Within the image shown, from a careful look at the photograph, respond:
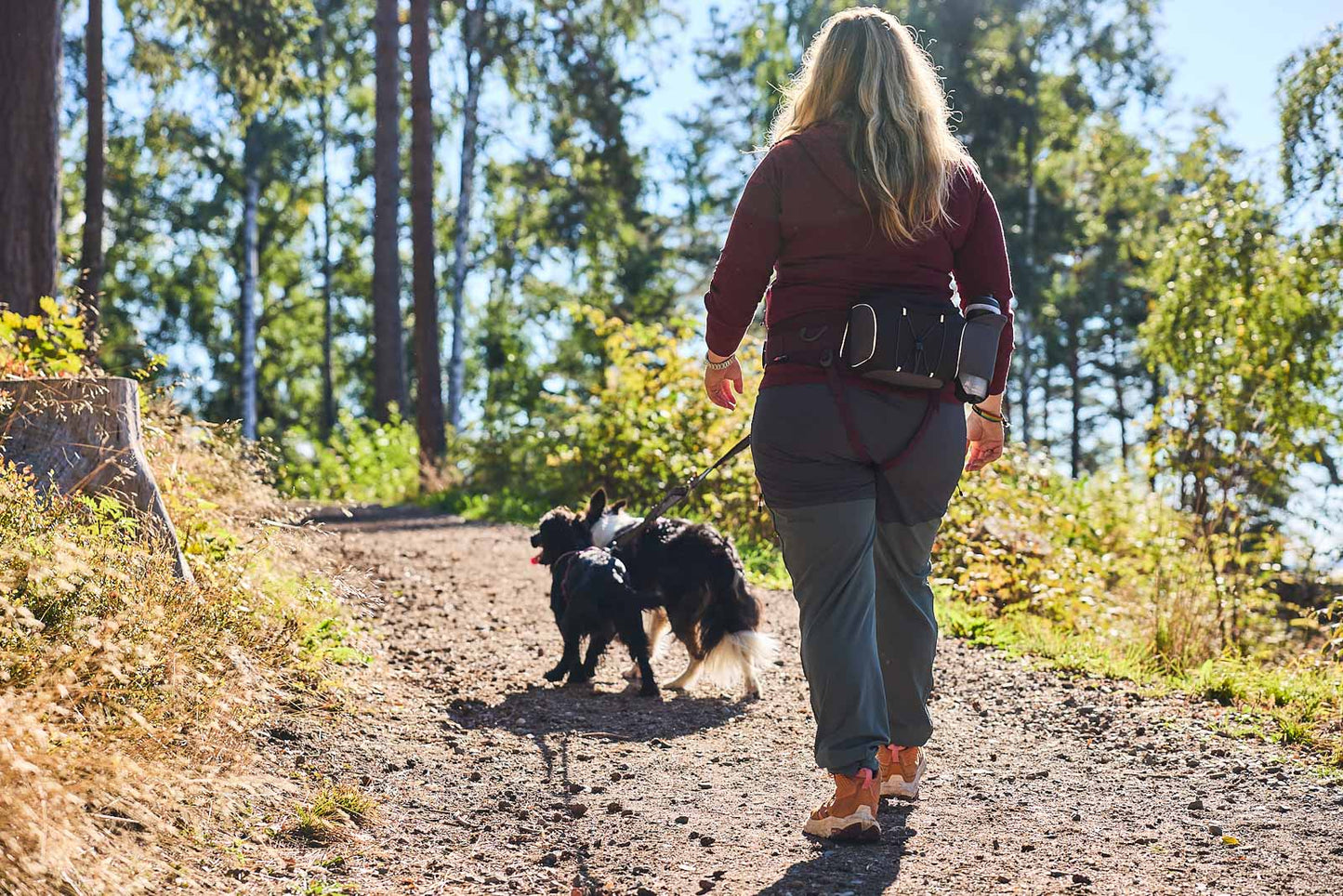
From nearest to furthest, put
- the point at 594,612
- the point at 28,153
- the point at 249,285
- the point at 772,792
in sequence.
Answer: the point at 772,792
the point at 594,612
the point at 28,153
the point at 249,285

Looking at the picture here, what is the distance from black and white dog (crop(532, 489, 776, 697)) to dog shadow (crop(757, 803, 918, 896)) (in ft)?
6.70

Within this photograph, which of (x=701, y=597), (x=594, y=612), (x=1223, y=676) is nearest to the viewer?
(x=1223, y=676)

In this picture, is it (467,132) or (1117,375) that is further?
(1117,375)

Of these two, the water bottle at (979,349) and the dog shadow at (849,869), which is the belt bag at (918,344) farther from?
the dog shadow at (849,869)

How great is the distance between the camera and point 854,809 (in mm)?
3334

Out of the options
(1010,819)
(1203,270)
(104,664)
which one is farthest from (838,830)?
(1203,270)

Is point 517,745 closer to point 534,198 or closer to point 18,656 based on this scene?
point 18,656

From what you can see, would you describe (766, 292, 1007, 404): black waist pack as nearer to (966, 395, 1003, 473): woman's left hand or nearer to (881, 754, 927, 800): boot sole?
(966, 395, 1003, 473): woman's left hand

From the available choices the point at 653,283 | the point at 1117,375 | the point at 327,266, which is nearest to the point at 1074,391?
the point at 1117,375

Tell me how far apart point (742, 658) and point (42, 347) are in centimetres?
373

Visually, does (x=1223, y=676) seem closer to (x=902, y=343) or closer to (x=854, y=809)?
(x=854, y=809)

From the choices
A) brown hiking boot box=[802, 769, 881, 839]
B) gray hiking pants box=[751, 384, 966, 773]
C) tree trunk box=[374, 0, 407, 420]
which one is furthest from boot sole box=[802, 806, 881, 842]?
tree trunk box=[374, 0, 407, 420]

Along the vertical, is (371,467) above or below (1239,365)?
below

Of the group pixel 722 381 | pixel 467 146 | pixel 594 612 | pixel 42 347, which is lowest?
pixel 594 612
